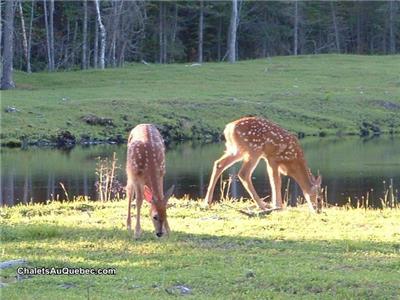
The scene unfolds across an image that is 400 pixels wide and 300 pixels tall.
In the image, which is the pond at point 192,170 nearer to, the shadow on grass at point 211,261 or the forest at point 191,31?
the shadow on grass at point 211,261

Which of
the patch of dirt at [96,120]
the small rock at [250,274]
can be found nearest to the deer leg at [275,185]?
the small rock at [250,274]

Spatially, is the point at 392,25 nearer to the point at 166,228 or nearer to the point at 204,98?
the point at 204,98

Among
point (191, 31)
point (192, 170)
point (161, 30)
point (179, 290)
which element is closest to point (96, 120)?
point (192, 170)

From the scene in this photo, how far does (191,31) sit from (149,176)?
61.0 meters

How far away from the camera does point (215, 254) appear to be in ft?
31.7

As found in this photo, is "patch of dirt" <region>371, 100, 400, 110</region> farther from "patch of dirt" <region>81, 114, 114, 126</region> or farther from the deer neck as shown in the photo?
the deer neck

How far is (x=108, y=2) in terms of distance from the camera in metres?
60.5

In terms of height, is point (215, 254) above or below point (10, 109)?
above

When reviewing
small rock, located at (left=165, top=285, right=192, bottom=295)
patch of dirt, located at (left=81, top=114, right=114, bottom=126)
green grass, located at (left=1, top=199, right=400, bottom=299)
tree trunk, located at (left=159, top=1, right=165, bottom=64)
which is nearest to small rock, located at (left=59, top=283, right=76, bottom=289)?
green grass, located at (left=1, top=199, right=400, bottom=299)

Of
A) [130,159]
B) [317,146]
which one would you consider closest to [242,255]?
[130,159]

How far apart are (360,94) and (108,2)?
2177 centimetres

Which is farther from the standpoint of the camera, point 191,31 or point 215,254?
point 191,31

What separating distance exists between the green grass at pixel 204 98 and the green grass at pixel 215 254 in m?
20.8

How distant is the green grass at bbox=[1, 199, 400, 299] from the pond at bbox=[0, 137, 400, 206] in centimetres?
690
